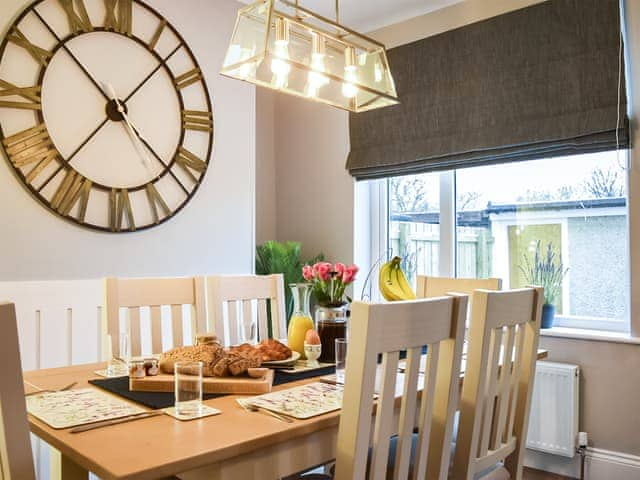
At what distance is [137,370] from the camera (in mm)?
1499

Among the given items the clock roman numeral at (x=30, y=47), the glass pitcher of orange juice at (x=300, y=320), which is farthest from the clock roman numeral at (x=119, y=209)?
the glass pitcher of orange juice at (x=300, y=320)

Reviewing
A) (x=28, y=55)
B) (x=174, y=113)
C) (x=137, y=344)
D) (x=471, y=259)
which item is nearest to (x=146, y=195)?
(x=174, y=113)

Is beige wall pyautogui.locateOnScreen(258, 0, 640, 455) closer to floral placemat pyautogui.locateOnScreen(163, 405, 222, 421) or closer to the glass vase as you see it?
the glass vase

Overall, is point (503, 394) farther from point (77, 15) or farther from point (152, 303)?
point (77, 15)

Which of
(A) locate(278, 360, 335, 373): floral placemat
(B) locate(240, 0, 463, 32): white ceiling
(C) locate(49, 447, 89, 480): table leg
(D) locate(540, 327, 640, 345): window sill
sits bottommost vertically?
(C) locate(49, 447, 89, 480): table leg

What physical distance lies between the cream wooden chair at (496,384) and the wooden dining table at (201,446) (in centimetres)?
35

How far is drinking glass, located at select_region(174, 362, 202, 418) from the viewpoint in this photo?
4.02 ft

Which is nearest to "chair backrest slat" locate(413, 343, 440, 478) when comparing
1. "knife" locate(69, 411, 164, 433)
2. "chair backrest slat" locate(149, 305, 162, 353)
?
"knife" locate(69, 411, 164, 433)

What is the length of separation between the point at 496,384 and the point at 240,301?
116cm

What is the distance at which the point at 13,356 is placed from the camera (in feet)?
3.03

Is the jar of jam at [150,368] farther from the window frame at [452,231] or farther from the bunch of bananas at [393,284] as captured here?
the window frame at [452,231]

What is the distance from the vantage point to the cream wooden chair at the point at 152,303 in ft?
6.39

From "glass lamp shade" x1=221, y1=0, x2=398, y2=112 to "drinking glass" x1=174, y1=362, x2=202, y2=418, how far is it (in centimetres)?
98

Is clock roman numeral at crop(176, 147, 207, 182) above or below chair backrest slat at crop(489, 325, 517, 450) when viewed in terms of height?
above
